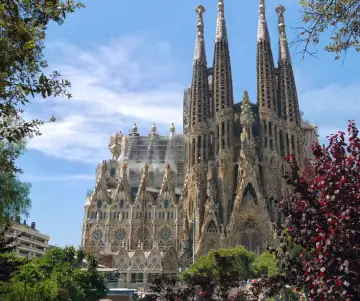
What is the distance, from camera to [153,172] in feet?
198

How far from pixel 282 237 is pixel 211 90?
164 feet

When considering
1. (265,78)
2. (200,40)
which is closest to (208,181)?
(265,78)

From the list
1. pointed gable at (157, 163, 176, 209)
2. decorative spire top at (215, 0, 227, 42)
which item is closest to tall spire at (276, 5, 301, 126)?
decorative spire top at (215, 0, 227, 42)

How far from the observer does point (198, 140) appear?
172 feet

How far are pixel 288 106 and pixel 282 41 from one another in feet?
34.0

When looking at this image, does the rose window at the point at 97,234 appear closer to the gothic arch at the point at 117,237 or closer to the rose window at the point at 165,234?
the gothic arch at the point at 117,237

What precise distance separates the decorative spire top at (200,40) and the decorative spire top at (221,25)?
236cm

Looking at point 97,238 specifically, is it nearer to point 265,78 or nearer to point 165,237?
point 165,237

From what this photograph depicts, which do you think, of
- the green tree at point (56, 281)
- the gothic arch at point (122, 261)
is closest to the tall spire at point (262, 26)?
the gothic arch at point (122, 261)

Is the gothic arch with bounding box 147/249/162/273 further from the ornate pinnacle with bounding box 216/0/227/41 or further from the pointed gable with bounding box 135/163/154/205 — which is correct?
the ornate pinnacle with bounding box 216/0/227/41

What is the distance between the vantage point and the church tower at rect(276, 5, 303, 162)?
167ft

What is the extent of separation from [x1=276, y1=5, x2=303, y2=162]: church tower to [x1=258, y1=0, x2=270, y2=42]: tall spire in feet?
7.30

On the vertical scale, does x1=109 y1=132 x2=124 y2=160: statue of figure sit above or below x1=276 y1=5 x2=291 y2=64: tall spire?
below

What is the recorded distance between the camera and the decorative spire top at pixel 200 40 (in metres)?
57.0
